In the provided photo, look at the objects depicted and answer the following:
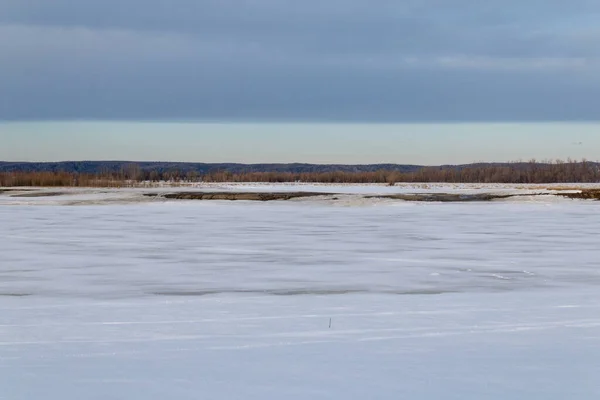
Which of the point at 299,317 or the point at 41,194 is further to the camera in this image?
the point at 41,194

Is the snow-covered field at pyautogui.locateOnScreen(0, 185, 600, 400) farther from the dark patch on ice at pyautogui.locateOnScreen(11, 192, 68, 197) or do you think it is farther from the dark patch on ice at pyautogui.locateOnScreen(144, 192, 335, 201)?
the dark patch on ice at pyautogui.locateOnScreen(11, 192, 68, 197)

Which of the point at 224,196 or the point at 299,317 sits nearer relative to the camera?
the point at 299,317

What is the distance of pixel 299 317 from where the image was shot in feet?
23.0

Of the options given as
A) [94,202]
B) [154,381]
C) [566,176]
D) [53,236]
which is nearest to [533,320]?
[154,381]

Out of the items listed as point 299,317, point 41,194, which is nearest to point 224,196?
point 41,194

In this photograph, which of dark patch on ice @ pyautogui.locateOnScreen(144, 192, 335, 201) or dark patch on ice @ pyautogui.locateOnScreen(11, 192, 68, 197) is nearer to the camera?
dark patch on ice @ pyautogui.locateOnScreen(144, 192, 335, 201)

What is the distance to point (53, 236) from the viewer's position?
52.0ft

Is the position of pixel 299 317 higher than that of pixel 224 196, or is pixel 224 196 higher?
pixel 224 196

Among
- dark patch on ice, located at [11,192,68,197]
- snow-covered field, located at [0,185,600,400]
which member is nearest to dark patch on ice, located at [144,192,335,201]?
dark patch on ice, located at [11,192,68,197]

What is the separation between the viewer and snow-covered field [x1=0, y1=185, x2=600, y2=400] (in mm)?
4793

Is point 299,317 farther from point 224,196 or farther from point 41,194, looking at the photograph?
point 41,194

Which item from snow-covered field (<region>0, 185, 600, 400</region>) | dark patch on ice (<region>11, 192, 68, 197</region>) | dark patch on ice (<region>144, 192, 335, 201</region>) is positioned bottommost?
snow-covered field (<region>0, 185, 600, 400</region>)

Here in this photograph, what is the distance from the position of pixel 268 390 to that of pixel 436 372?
1015 mm

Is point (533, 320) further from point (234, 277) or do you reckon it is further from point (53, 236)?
point (53, 236)
